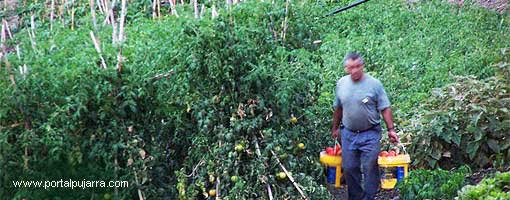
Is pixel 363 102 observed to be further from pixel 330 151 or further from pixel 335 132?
pixel 330 151

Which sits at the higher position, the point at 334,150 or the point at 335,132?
the point at 335,132

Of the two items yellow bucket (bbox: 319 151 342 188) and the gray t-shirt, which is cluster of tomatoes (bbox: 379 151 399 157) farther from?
the gray t-shirt

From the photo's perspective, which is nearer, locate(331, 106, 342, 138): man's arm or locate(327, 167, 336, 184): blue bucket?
locate(331, 106, 342, 138): man's arm

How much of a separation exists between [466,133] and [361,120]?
5.81ft

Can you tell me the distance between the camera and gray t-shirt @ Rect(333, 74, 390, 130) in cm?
762

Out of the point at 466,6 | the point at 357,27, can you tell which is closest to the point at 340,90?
the point at 357,27

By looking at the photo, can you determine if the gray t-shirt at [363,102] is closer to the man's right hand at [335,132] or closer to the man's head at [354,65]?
the man's head at [354,65]

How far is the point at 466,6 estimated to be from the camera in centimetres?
1538

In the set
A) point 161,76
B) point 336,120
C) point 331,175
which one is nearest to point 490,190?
point 336,120

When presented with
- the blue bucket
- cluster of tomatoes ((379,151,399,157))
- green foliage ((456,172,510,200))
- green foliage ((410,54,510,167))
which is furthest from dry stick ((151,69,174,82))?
green foliage ((410,54,510,167))

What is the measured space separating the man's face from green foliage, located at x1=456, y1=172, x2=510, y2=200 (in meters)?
1.34

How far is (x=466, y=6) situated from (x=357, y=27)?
6.97 feet

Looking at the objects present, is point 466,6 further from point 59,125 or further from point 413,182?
point 59,125

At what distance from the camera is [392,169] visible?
839 centimetres
